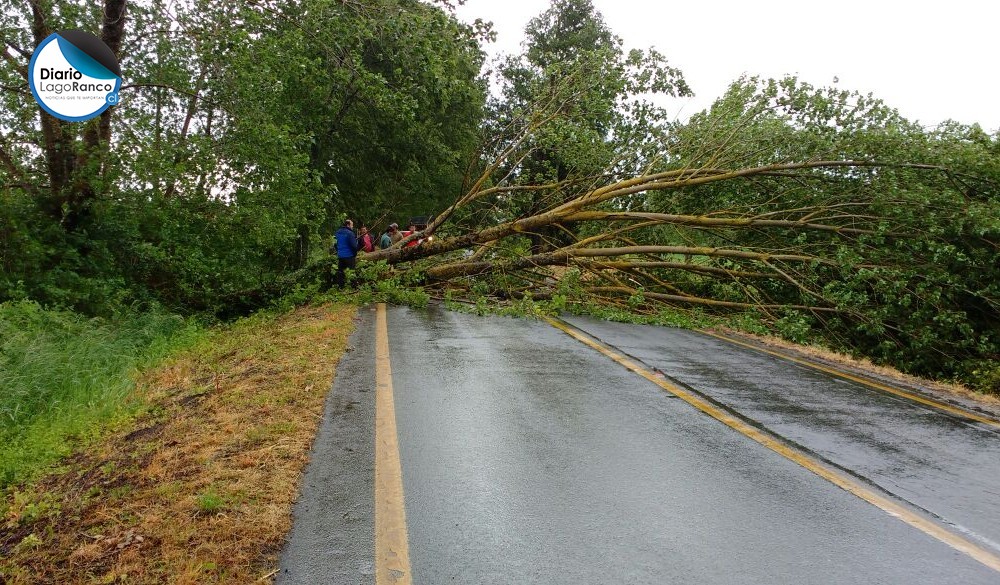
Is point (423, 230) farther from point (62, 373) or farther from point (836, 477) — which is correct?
point (836, 477)

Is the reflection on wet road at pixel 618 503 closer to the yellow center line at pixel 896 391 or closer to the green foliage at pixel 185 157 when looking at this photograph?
the yellow center line at pixel 896 391

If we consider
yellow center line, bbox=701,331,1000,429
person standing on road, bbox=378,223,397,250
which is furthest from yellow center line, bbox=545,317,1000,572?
person standing on road, bbox=378,223,397,250

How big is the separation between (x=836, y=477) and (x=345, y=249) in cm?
1043

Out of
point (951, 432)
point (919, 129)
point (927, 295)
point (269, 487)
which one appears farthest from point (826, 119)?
point (269, 487)

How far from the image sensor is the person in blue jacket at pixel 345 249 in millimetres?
12789

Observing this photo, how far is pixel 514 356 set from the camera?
7859 mm

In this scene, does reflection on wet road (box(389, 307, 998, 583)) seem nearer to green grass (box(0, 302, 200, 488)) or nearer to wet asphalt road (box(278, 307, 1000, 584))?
wet asphalt road (box(278, 307, 1000, 584))

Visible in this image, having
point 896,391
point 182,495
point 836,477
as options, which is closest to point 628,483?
point 836,477

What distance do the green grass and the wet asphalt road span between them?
7.17 ft

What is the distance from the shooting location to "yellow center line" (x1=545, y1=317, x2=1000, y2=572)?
11.0 ft

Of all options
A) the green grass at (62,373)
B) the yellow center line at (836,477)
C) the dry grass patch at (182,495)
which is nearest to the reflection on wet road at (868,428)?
the yellow center line at (836,477)

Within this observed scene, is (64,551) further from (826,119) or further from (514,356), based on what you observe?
(826,119)

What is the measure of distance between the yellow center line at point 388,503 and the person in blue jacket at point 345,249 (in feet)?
24.1

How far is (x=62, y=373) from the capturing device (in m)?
7.40
